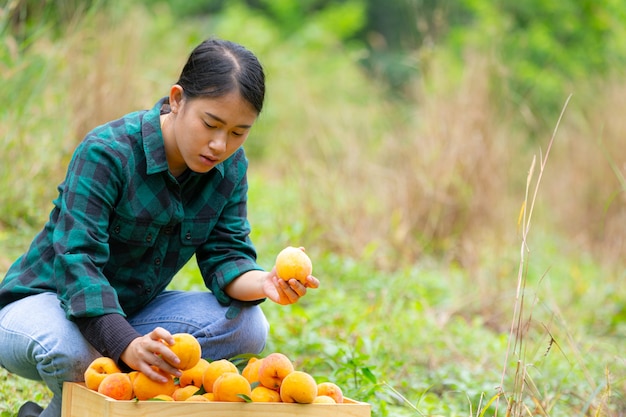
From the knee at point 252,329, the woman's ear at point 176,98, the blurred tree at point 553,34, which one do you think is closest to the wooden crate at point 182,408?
the knee at point 252,329

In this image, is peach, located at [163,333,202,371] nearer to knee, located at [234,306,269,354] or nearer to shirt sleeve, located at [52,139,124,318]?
shirt sleeve, located at [52,139,124,318]

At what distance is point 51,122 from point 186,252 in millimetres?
2687

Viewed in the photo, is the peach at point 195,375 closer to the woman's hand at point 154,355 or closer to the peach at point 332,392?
the woman's hand at point 154,355

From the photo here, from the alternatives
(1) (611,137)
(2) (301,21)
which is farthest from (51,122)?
(2) (301,21)

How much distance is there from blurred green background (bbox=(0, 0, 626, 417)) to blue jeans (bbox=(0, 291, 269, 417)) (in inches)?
17.7

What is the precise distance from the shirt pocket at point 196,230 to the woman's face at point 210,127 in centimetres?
24

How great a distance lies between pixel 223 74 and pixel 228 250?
0.61 m

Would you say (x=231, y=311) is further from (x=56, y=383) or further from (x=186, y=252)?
(x=56, y=383)

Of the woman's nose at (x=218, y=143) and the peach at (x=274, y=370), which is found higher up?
the woman's nose at (x=218, y=143)

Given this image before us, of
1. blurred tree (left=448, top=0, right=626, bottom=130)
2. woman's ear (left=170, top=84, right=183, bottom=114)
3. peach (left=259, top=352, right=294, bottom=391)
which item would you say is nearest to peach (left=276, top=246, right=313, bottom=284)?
peach (left=259, top=352, right=294, bottom=391)

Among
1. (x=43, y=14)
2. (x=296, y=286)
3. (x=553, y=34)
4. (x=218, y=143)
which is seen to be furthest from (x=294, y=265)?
(x=553, y=34)

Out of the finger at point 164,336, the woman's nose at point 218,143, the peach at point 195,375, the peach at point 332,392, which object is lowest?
the peach at point 332,392

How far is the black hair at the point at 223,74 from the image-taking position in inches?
89.8

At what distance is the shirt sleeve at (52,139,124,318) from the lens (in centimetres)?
213
